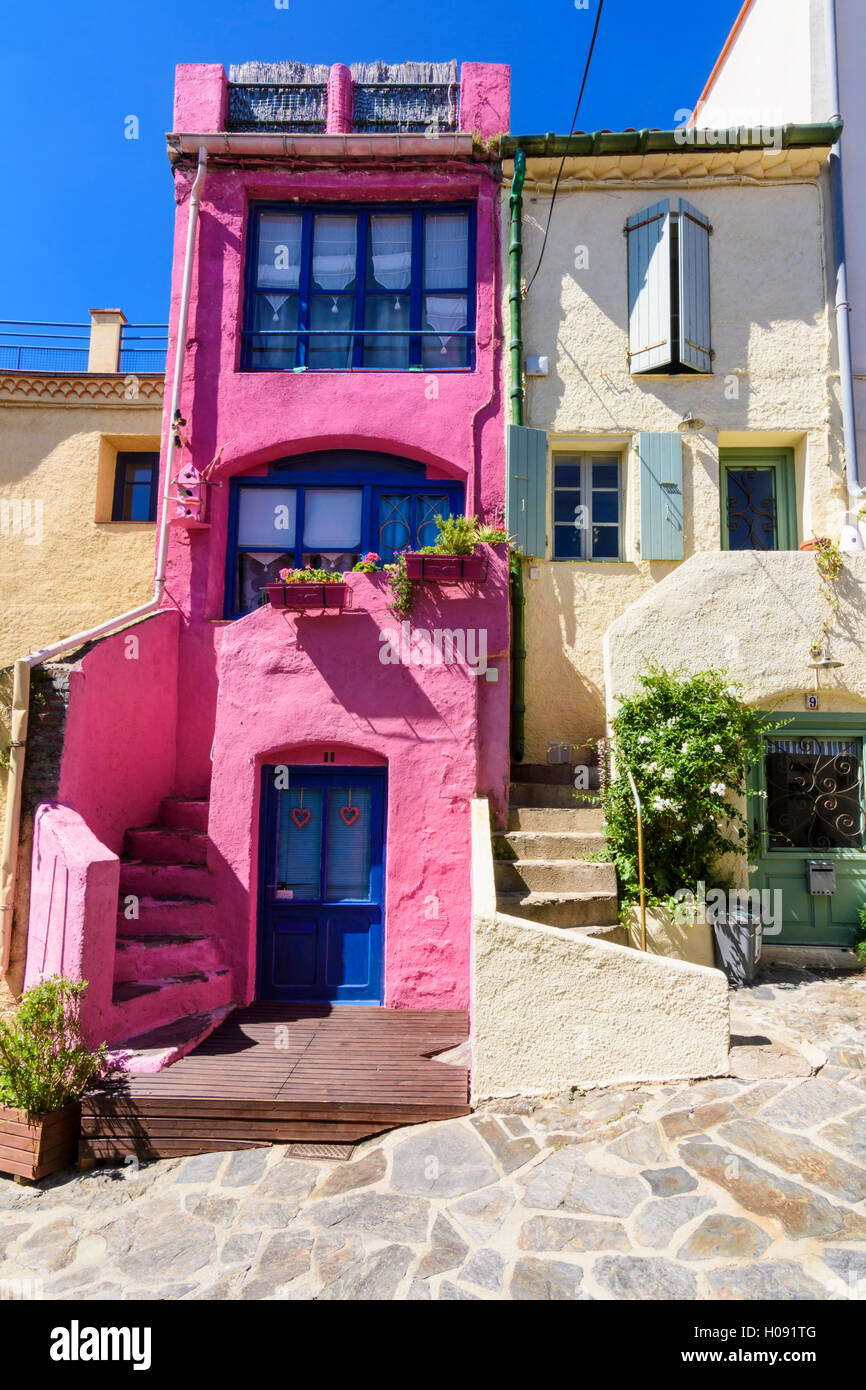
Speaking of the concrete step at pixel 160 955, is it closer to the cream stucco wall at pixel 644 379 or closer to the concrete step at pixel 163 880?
the concrete step at pixel 163 880

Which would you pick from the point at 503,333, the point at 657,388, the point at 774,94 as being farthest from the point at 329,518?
the point at 774,94

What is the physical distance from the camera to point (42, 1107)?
207 inches

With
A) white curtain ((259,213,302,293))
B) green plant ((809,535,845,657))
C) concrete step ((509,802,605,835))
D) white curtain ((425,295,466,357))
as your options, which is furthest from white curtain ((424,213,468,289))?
concrete step ((509,802,605,835))

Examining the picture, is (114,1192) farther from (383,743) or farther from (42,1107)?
(383,743)

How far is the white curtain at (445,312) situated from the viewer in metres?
9.70

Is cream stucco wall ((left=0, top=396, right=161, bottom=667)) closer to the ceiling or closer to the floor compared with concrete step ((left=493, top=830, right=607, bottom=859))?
closer to the ceiling

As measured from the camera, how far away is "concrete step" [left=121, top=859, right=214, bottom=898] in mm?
7484

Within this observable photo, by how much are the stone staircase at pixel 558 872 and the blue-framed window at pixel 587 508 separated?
10.7ft

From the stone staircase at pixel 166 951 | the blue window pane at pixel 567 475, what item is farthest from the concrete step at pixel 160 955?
the blue window pane at pixel 567 475

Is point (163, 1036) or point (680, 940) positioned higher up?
point (680, 940)

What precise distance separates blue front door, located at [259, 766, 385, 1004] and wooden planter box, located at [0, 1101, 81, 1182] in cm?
228

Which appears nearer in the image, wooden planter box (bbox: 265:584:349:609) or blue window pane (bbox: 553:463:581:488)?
wooden planter box (bbox: 265:584:349:609)

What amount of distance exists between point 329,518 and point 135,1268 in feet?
23.9

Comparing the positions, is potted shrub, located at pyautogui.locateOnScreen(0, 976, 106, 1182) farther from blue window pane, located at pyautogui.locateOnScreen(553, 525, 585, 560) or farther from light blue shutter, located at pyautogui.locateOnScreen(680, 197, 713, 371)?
light blue shutter, located at pyautogui.locateOnScreen(680, 197, 713, 371)
